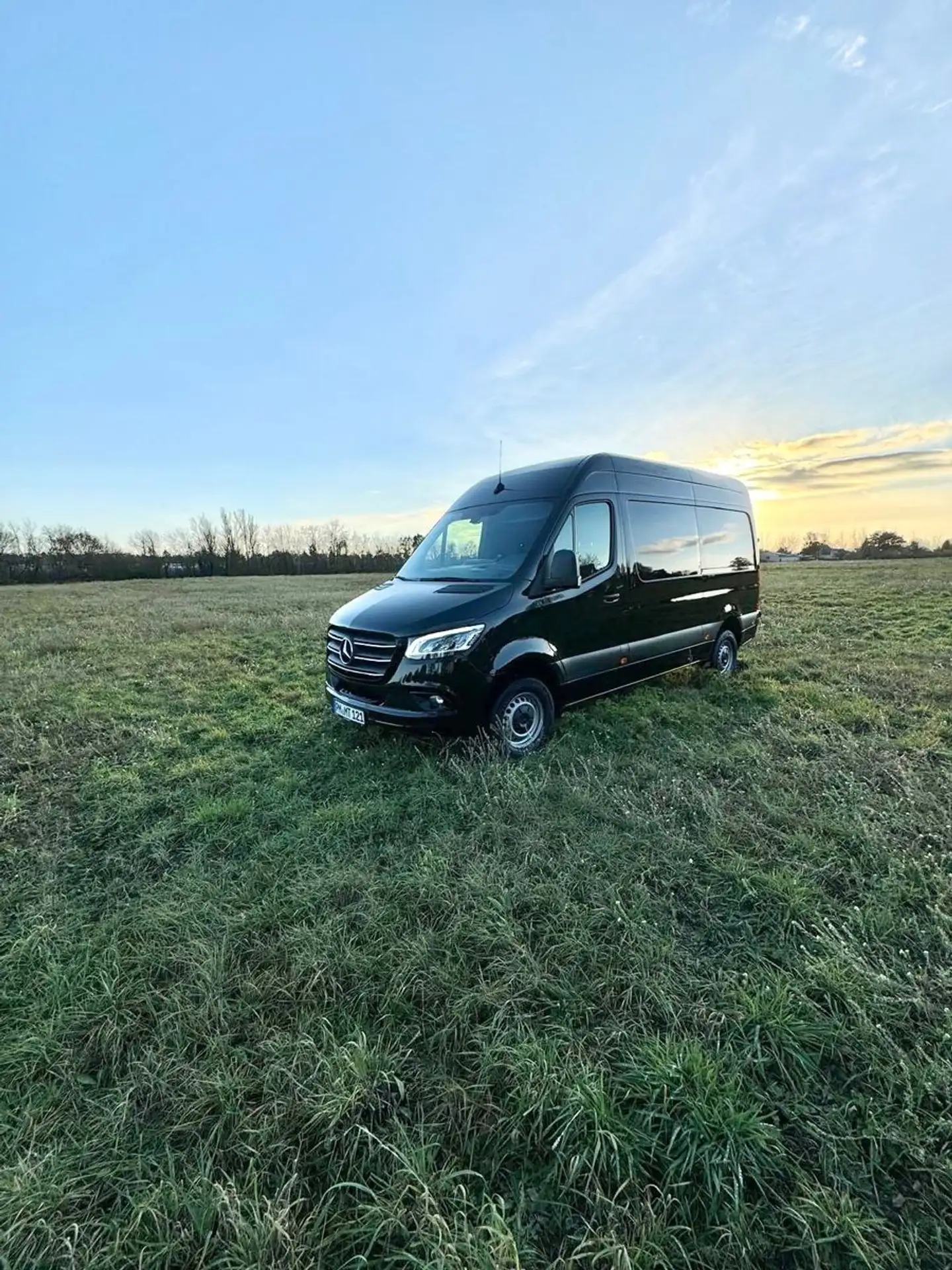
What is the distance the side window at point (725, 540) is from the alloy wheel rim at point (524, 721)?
3514 mm

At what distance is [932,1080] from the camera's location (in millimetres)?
1797

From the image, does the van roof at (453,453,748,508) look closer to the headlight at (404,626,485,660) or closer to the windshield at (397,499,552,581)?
the windshield at (397,499,552,581)

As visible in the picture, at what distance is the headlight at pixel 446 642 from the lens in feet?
14.0

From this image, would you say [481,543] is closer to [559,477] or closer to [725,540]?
[559,477]

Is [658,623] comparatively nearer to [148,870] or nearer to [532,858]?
[532,858]

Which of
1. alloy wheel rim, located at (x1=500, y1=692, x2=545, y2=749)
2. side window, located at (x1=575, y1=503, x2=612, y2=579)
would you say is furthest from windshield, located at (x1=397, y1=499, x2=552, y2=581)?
alloy wheel rim, located at (x1=500, y1=692, x2=545, y2=749)

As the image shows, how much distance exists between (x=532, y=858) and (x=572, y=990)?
0.91 meters

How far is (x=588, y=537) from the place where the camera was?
17.1 ft

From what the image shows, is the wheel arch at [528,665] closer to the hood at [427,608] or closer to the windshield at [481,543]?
the hood at [427,608]

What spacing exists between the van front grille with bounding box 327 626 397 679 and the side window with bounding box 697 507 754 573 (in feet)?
14.9

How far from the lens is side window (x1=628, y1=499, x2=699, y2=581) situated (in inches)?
228

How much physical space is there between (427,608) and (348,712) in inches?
48.4

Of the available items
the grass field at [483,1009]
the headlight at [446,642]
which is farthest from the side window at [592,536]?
the grass field at [483,1009]

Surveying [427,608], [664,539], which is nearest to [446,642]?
[427,608]
